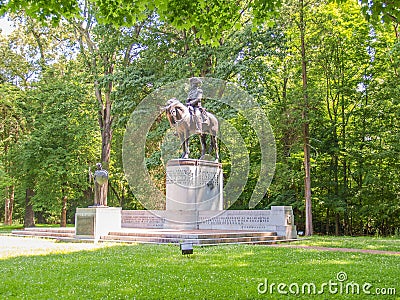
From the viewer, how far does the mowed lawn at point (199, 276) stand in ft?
26.4

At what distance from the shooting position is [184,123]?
23.1 metres

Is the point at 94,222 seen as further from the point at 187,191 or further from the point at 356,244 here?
the point at 356,244

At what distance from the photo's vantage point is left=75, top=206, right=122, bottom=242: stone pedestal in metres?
19.2

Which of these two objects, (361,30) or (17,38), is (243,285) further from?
(17,38)

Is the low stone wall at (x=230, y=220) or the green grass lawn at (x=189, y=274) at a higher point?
the low stone wall at (x=230, y=220)

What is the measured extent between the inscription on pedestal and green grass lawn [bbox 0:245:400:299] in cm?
548

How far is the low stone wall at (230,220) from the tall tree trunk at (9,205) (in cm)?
2258

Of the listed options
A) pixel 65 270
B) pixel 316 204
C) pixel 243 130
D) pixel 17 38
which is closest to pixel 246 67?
pixel 243 130

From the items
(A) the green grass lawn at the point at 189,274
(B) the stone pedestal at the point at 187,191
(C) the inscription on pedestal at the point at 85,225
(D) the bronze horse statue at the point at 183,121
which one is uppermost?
(D) the bronze horse statue at the point at 183,121

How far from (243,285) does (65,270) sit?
13.7 ft

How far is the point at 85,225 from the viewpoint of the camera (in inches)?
763

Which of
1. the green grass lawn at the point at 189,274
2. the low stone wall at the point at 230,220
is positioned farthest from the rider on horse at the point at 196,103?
the green grass lawn at the point at 189,274

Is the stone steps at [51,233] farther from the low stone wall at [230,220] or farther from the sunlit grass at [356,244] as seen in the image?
the sunlit grass at [356,244]

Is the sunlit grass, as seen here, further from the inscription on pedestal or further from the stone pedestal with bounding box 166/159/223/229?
the inscription on pedestal
